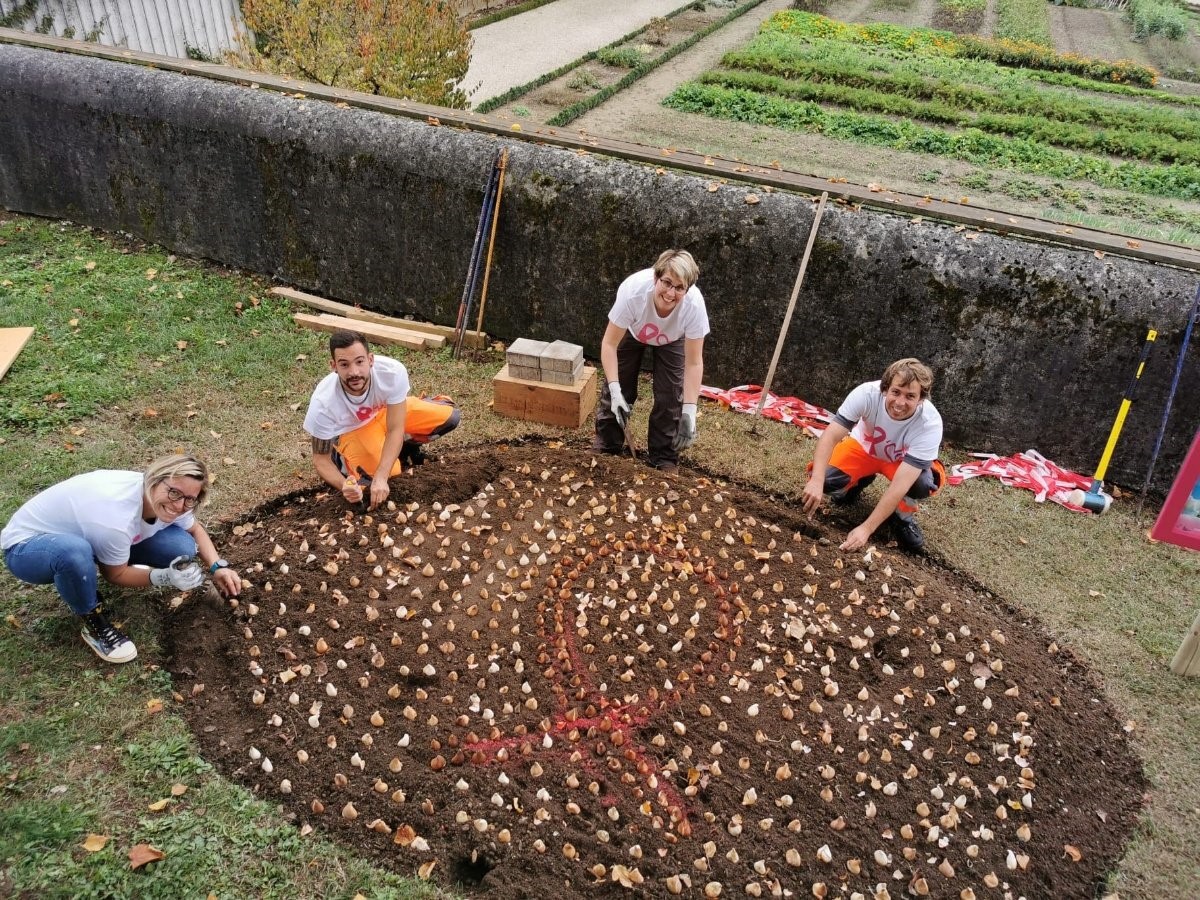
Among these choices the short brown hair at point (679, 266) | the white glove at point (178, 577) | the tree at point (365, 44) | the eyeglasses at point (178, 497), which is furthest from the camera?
the tree at point (365, 44)

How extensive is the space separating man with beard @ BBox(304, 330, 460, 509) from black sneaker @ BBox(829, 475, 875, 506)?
2.40 meters

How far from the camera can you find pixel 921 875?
3.17 meters

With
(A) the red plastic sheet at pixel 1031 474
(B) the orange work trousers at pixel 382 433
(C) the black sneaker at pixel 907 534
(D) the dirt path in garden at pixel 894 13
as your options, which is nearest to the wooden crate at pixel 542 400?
(B) the orange work trousers at pixel 382 433

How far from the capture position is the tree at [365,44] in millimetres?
8852

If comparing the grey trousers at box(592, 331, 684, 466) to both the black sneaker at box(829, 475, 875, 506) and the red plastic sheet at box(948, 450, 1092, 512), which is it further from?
the red plastic sheet at box(948, 450, 1092, 512)

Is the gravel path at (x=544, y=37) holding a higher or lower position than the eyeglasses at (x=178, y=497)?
higher

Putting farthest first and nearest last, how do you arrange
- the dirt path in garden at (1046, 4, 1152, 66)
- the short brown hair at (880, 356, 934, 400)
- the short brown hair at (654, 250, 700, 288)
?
the dirt path in garden at (1046, 4, 1152, 66) → the short brown hair at (654, 250, 700, 288) → the short brown hair at (880, 356, 934, 400)

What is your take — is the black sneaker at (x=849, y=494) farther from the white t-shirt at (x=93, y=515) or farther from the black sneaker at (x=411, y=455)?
the white t-shirt at (x=93, y=515)

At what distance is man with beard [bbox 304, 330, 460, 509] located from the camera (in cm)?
444

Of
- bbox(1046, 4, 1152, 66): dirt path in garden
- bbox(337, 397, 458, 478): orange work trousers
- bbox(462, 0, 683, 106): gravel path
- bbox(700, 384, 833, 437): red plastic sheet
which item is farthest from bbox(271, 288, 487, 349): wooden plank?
bbox(1046, 4, 1152, 66): dirt path in garden

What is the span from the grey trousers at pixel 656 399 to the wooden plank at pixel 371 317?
1632 millimetres

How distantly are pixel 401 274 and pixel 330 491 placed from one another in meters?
2.45

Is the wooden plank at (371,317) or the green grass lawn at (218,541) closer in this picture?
the green grass lawn at (218,541)

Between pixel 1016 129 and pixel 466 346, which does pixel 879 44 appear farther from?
pixel 466 346
